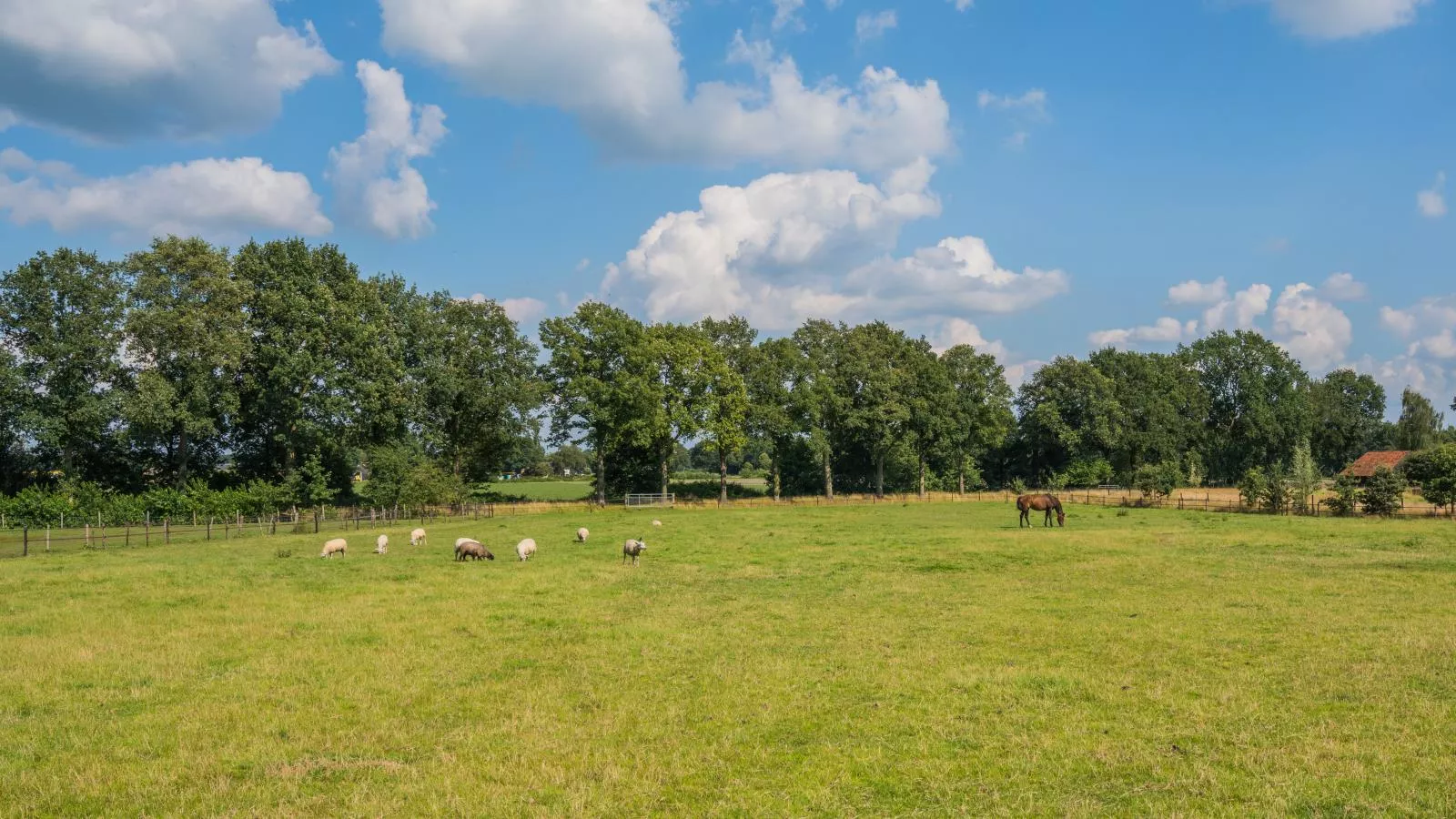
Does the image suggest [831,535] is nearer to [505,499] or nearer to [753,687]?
[753,687]

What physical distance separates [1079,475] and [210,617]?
91147 millimetres

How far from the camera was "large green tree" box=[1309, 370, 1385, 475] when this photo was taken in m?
108

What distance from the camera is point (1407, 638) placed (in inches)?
559

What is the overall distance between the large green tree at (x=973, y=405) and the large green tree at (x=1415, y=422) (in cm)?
6709

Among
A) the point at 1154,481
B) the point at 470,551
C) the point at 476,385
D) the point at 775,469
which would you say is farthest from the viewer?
the point at 775,469

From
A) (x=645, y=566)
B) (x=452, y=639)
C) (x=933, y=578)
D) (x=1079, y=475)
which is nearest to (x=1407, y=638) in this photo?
(x=933, y=578)

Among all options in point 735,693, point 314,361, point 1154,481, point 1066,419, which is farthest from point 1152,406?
point 735,693

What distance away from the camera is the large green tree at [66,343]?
169 feet

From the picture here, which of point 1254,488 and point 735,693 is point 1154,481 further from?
point 735,693

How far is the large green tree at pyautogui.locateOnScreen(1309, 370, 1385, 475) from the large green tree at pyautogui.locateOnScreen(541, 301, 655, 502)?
8963cm

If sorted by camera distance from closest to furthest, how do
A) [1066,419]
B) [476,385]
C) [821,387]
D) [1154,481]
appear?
[1154,481] < [476,385] < [821,387] < [1066,419]

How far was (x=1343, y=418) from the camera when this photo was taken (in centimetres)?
10900

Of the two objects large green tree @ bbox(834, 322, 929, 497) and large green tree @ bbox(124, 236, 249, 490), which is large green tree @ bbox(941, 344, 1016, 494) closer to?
large green tree @ bbox(834, 322, 929, 497)

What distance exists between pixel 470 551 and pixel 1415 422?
454 ft
